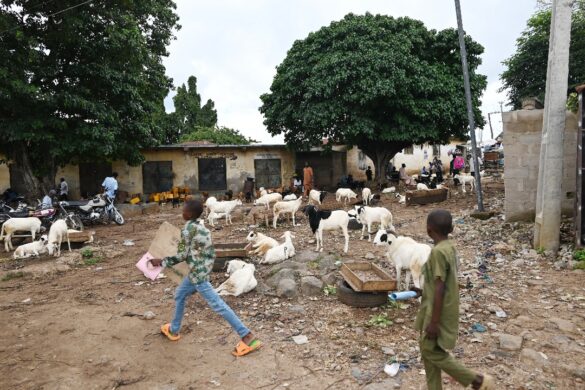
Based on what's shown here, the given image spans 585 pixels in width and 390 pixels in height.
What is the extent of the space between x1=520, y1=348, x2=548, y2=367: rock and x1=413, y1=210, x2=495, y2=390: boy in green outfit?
144 centimetres

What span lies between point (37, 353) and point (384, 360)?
3839 millimetres

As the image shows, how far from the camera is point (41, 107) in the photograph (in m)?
11.7

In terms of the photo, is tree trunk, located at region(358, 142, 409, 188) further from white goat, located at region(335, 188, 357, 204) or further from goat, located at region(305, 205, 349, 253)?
goat, located at region(305, 205, 349, 253)

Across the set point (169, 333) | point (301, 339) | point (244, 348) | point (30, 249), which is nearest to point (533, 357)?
point (301, 339)

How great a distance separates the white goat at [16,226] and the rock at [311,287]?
8093mm

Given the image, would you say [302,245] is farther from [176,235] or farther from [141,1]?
[141,1]

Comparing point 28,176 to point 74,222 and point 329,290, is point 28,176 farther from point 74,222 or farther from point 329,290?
point 329,290

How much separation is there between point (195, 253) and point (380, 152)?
15615mm

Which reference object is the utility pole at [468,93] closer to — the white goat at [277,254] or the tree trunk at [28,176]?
the white goat at [277,254]

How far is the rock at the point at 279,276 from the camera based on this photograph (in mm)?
5899

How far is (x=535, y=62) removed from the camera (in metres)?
22.6

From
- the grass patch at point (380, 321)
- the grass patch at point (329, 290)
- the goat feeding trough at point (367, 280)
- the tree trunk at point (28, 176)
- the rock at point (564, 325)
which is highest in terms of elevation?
the tree trunk at point (28, 176)

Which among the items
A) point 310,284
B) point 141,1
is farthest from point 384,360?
point 141,1

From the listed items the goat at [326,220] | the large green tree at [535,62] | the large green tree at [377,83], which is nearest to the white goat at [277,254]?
the goat at [326,220]
